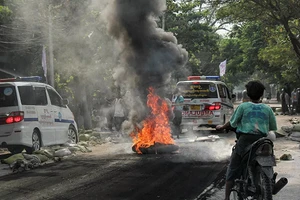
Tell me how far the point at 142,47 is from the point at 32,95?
130 inches

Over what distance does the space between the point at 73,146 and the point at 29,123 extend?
203 centimetres

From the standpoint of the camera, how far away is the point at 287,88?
113 feet

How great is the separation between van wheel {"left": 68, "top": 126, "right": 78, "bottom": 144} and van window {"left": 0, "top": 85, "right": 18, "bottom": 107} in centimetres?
308

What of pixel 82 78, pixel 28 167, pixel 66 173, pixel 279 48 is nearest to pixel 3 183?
pixel 66 173

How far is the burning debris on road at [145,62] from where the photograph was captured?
13.5 meters

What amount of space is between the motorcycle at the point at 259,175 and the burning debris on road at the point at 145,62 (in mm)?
6998

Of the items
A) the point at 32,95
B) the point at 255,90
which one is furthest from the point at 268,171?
the point at 32,95

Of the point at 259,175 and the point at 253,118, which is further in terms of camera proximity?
the point at 253,118

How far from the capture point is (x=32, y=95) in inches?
544

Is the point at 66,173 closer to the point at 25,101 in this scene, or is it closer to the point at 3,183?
the point at 3,183

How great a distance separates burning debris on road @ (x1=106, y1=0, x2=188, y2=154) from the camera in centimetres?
1352

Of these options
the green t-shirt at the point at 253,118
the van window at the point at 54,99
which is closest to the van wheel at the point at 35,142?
the van window at the point at 54,99

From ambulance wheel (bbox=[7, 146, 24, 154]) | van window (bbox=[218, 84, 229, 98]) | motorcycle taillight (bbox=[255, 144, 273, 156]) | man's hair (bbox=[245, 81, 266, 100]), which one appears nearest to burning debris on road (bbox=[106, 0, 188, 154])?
ambulance wheel (bbox=[7, 146, 24, 154])

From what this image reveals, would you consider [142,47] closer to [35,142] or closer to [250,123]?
[35,142]
